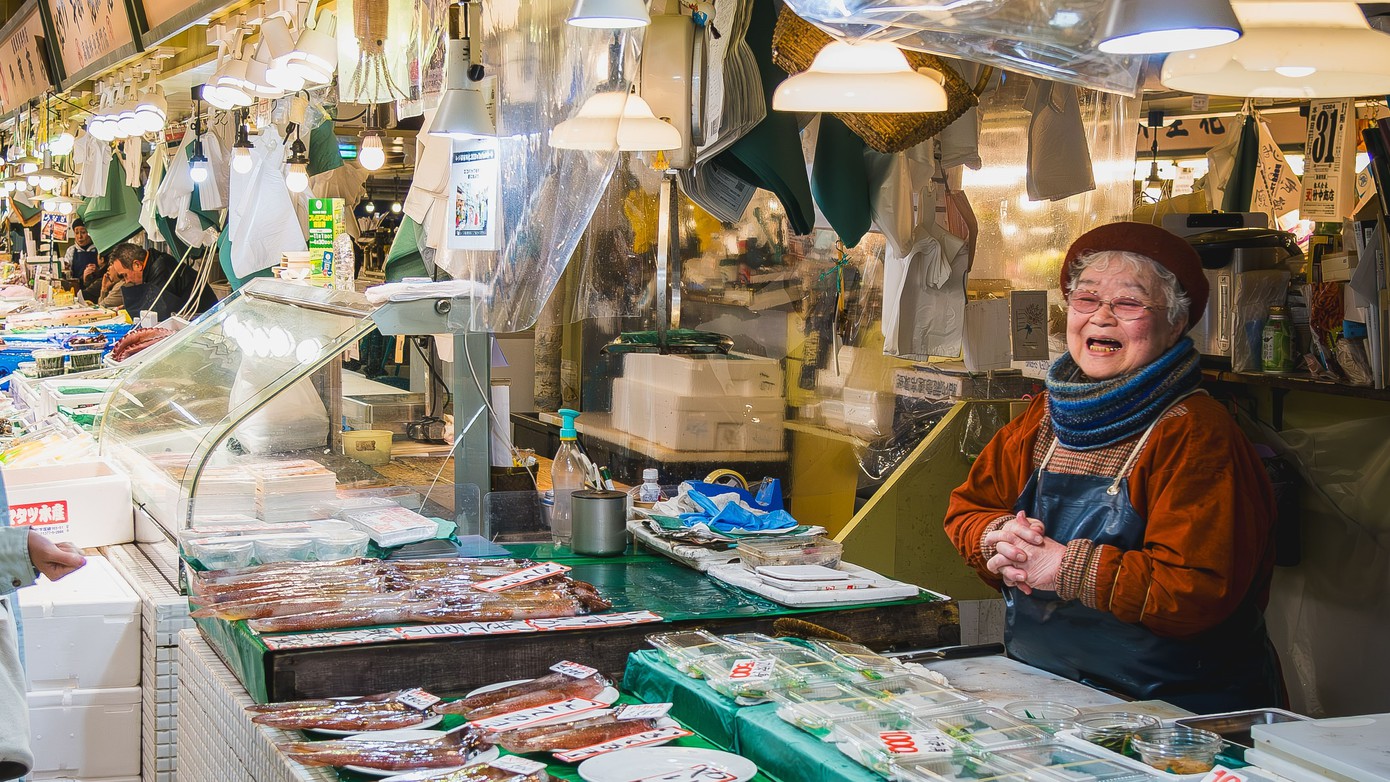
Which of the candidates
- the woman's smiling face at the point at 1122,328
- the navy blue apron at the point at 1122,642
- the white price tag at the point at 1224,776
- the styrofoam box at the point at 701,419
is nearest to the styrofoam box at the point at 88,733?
the navy blue apron at the point at 1122,642

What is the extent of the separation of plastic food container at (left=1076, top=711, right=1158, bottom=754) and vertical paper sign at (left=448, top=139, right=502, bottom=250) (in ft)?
7.51

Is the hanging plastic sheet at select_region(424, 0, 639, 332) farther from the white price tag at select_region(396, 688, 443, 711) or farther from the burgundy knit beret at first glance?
the white price tag at select_region(396, 688, 443, 711)

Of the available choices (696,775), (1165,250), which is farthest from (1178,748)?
(1165,250)

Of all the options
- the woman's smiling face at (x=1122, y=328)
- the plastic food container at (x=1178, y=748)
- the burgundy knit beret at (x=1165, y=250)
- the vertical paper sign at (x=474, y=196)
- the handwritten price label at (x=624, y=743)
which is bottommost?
the handwritten price label at (x=624, y=743)

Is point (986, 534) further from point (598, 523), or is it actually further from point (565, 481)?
point (565, 481)

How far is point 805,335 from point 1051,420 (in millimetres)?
3504

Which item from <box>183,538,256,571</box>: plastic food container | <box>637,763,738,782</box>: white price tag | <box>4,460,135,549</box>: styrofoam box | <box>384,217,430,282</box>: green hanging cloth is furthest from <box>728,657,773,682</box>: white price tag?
<box>384,217,430,282</box>: green hanging cloth

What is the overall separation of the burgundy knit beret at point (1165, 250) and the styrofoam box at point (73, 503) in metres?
3.34

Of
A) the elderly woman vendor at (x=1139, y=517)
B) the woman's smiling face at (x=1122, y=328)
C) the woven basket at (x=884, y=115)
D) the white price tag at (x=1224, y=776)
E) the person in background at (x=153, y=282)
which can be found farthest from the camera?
the person in background at (x=153, y=282)

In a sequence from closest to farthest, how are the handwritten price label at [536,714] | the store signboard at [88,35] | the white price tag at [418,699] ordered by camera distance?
the handwritten price label at [536,714], the white price tag at [418,699], the store signboard at [88,35]

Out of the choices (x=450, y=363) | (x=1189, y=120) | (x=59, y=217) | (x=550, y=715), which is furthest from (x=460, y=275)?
(x=59, y=217)

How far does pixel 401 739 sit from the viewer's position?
7.13ft

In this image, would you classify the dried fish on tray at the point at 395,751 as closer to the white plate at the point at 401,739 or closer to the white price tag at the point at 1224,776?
the white plate at the point at 401,739

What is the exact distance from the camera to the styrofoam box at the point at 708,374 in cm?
628
